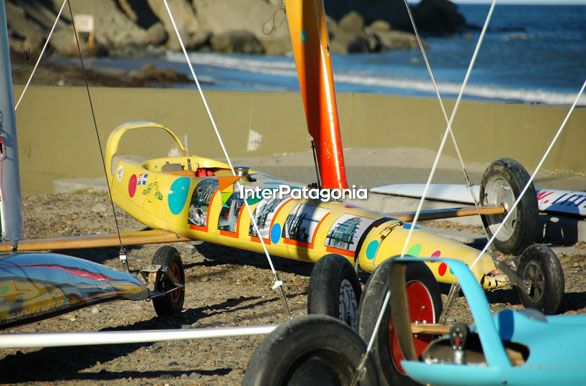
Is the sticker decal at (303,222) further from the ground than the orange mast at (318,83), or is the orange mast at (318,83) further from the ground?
the orange mast at (318,83)

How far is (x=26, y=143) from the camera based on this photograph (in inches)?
571

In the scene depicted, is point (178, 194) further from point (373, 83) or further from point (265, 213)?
point (373, 83)

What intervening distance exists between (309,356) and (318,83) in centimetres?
495

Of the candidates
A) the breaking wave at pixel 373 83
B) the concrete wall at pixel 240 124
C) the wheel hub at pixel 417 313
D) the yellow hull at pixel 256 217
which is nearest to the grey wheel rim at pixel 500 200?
the yellow hull at pixel 256 217

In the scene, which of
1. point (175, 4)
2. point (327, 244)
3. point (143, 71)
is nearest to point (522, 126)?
point (327, 244)

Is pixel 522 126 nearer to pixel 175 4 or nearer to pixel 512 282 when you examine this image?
pixel 512 282

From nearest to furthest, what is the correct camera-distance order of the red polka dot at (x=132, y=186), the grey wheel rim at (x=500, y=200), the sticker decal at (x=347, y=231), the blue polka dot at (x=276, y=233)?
the sticker decal at (x=347, y=231)
the blue polka dot at (x=276, y=233)
the grey wheel rim at (x=500, y=200)
the red polka dot at (x=132, y=186)

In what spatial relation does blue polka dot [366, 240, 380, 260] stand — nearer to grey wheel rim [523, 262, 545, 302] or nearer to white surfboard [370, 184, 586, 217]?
grey wheel rim [523, 262, 545, 302]

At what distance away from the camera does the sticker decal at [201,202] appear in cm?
918

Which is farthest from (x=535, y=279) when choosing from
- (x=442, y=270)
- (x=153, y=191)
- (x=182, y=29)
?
(x=182, y=29)

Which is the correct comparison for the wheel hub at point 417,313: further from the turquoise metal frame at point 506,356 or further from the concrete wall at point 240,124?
the concrete wall at point 240,124

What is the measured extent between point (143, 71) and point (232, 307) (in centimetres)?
3507

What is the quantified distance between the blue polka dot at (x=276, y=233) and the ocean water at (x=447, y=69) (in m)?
22.9

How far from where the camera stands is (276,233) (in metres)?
8.55
